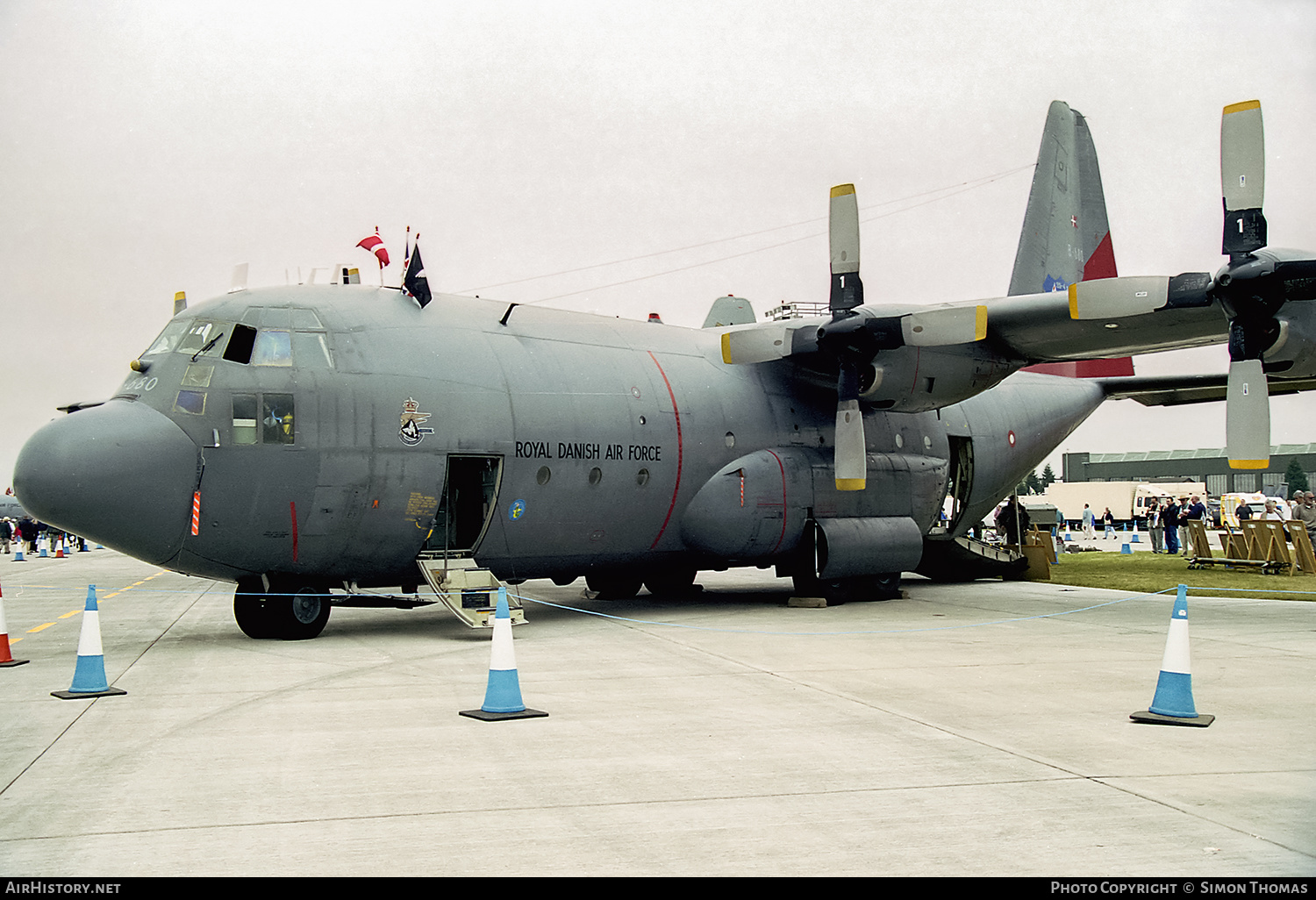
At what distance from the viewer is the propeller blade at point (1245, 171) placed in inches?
503

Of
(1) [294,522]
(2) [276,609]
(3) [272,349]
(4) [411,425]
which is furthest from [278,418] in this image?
Result: (2) [276,609]

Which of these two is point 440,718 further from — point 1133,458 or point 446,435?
point 1133,458

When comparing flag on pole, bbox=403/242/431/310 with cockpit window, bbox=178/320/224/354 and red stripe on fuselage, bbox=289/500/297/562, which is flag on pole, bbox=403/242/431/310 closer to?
cockpit window, bbox=178/320/224/354

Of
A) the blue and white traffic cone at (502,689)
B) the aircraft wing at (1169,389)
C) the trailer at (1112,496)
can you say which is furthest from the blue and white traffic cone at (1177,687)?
the trailer at (1112,496)

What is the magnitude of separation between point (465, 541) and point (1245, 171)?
10179 mm

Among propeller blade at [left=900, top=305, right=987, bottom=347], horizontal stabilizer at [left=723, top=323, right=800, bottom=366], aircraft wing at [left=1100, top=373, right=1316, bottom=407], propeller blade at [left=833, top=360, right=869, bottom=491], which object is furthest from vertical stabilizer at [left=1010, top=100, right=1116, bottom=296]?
horizontal stabilizer at [left=723, top=323, right=800, bottom=366]

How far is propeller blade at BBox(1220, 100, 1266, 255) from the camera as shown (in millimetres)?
12773

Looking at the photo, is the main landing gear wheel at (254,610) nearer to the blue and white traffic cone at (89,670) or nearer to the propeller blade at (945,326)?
the blue and white traffic cone at (89,670)

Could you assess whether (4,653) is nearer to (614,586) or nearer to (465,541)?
(465,541)

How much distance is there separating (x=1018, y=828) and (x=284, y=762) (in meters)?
4.00

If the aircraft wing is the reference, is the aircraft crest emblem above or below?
below

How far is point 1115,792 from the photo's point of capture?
18.0 ft

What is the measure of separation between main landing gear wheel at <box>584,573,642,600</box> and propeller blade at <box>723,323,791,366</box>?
12.7ft
